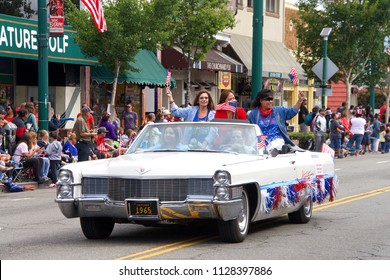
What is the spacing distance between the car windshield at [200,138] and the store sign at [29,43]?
14024 millimetres

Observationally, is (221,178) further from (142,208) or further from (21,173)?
(21,173)

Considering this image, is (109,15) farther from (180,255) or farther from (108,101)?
(180,255)

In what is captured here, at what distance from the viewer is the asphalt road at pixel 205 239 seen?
1005 cm

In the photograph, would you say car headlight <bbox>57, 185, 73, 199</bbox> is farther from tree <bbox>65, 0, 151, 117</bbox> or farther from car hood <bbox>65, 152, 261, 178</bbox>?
tree <bbox>65, 0, 151, 117</bbox>

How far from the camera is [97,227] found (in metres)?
11.3

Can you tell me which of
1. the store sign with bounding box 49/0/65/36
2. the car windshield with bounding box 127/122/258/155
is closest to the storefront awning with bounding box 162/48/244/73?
the store sign with bounding box 49/0/65/36

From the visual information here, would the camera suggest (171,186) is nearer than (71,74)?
Yes

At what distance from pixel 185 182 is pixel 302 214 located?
10.6ft

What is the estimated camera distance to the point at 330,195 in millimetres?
13977

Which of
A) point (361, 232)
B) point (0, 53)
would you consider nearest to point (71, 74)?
point (0, 53)

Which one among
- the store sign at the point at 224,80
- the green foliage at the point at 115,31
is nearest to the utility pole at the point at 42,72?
the green foliage at the point at 115,31

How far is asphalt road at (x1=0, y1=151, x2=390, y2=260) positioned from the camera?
33.0 feet

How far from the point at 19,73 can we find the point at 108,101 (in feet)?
16.6

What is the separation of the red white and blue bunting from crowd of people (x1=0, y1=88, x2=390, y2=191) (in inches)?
20.0
